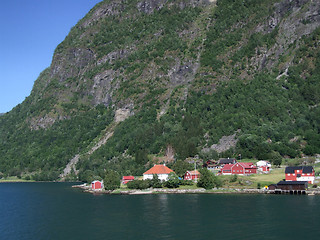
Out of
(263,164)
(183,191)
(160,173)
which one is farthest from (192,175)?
(263,164)

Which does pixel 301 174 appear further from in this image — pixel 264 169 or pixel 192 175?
pixel 192 175

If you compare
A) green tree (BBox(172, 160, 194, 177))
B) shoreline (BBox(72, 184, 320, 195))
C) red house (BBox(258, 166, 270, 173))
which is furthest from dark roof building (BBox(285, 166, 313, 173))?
green tree (BBox(172, 160, 194, 177))

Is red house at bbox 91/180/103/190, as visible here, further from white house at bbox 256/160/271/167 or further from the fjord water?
white house at bbox 256/160/271/167

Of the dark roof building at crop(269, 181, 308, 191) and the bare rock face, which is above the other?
the bare rock face

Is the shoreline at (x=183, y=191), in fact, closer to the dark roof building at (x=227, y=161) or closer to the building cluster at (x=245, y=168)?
the building cluster at (x=245, y=168)

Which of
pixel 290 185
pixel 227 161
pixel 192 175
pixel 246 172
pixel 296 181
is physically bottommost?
pixel 290 185

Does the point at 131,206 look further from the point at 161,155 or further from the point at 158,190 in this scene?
A: the point at 161,155
